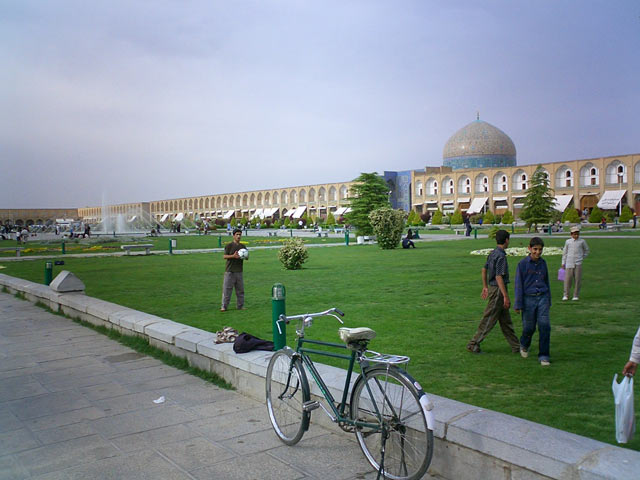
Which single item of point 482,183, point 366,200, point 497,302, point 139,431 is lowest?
point 139,431

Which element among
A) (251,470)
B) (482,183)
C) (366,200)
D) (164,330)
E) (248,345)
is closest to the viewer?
(251,470)

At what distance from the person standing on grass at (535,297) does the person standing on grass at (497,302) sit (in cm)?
23

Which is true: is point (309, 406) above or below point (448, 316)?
above

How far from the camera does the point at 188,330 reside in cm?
672

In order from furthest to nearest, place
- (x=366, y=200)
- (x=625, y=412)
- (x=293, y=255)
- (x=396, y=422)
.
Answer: (x=366, y=200)
(x=293, y=255)
(x=396, y=422)
(x=625, y=412)

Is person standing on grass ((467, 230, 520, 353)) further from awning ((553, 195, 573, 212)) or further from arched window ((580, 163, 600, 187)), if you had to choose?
arched window ((580, 163, 600, 187))

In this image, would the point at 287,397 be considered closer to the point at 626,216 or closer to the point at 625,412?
the point at 625,412

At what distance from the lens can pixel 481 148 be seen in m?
78.4

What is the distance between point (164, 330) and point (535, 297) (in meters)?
4.29

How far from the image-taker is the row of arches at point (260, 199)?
89.5 meters

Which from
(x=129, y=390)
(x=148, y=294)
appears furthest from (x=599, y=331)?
(x=148, y=294)

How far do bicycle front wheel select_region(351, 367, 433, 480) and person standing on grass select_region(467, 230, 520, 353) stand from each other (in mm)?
2851

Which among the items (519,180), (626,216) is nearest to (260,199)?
(519,180)

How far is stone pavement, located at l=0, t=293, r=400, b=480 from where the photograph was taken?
3.65 m
